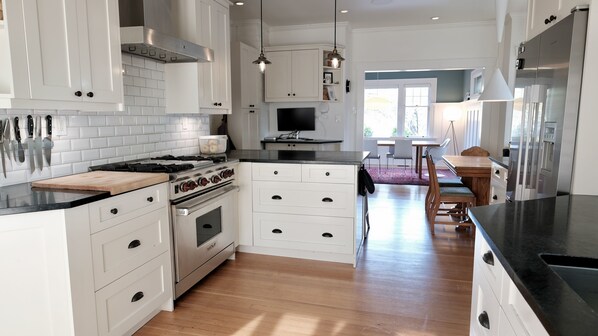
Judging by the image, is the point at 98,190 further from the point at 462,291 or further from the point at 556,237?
the point at 462,291

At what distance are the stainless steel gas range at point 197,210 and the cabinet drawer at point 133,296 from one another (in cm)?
13

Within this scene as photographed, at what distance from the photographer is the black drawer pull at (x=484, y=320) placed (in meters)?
1.34

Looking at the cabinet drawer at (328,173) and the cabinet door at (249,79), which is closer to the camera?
the cabinet drawer at (328,173)

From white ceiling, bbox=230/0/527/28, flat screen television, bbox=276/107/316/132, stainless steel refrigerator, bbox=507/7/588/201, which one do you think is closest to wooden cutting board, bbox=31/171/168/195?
stainless steel refrigerator, bbox=507/7/588/201

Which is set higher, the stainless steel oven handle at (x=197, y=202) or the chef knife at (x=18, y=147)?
the chef knife at (x=18, y=147)

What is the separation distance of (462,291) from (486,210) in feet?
4.54

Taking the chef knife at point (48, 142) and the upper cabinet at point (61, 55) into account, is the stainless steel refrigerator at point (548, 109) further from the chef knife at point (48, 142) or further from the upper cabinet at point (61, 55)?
the chef knife at point (48, 142)

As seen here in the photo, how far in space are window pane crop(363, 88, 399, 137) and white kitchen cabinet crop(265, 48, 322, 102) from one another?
3.78 metres

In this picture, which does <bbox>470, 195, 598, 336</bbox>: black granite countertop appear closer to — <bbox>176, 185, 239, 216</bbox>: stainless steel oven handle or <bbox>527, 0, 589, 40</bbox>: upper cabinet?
<bbox>527, 0, 589, 40</bbox>: upper cabinet

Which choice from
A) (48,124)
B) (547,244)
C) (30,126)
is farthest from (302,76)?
(547,244)

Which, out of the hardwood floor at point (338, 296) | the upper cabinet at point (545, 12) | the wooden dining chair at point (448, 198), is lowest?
the hardwood floor at point (338, 296)

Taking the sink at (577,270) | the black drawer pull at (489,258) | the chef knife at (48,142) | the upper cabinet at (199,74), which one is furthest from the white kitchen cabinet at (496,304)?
the upper cabinet at (199,74)

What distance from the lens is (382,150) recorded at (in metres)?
9.82

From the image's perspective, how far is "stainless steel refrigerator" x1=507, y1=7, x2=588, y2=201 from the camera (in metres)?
1.83
